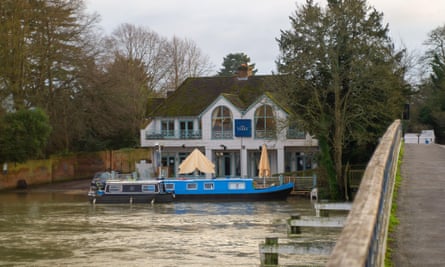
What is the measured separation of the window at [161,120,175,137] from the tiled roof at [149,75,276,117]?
65cm

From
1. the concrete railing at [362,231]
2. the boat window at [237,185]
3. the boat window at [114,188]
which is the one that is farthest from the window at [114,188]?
the concrete railing at [362,231]

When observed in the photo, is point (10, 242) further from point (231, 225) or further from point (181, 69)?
point (181, 69)

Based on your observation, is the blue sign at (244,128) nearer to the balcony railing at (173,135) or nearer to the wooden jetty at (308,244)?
the balcony railing at (173,135)

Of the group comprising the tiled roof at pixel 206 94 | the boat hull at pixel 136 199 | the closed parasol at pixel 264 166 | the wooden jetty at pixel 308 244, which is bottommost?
the boat hull at pixel 136 199

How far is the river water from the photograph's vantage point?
24.3m

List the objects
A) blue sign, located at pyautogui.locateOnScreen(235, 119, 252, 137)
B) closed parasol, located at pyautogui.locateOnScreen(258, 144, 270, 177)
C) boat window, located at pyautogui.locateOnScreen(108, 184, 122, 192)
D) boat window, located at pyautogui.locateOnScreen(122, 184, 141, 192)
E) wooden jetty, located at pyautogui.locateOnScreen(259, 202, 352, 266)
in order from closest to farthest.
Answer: wooden jetty, located at pyautogui.locateOnScreen(259, 202, 352, 266)
boat window, located at pyautogui.locateOnScreen(122, 184, 141, 192)
boat window, located at pyautogui.locateOnScreen(108, 184, 122, 192)
closed parasol, located at pyautogui.locateOnScreen(258, 144, 270, 177)
blue sign, located at pyautogui.locateOnScreen(235, 119, 252, 137)

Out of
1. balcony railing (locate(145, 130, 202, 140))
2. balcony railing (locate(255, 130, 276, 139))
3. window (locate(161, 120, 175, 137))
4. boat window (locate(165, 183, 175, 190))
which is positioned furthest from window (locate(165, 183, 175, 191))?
window (locate(161, 120, 175, 137))

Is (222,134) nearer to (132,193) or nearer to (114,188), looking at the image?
(132,193)

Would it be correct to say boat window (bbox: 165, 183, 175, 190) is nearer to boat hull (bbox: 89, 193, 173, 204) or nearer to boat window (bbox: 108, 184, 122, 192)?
boat hull (bbox: 89, 193, 173, 204)

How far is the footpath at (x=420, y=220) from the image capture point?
8.95 metres

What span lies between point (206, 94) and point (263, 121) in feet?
23.9

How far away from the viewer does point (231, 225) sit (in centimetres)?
3384

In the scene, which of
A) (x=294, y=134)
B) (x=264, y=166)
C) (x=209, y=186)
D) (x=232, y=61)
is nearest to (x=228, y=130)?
(x=294, y=134)

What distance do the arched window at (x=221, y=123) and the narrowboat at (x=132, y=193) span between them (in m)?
9.17
